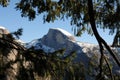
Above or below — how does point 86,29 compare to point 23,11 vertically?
below

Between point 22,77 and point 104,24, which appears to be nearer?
point 22,77

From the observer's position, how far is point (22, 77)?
742 centimetres

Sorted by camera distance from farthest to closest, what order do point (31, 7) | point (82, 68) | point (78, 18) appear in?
point (78, 18)
point (31, 7)
point (82, 68)

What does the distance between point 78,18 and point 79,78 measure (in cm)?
228

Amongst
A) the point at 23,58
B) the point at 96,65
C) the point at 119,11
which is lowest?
the point at 96,65

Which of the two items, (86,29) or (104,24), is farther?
(86,29)

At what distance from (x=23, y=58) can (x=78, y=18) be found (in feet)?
9.57

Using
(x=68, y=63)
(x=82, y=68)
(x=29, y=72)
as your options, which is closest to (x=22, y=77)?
(x=29, y=72)

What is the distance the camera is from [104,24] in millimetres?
9336

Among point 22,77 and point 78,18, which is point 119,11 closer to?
point 78,18

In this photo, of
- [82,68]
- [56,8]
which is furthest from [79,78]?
[56,8]

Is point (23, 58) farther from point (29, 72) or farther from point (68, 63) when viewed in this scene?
point (68, 63)

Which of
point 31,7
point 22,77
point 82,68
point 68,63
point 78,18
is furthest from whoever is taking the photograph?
point 78,18

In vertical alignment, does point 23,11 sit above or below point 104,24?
above
